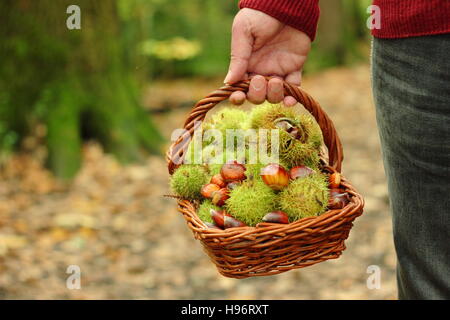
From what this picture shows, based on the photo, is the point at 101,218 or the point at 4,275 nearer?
the point at 4,275

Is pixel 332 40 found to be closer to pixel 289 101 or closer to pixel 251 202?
pixel 289 101

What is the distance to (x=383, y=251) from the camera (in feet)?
15.5

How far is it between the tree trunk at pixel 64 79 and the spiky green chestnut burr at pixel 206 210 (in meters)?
3.94

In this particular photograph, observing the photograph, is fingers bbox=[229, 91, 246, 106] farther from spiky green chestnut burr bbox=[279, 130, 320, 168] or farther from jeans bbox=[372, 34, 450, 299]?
jeans bbox=[372, 34, 450, 299]

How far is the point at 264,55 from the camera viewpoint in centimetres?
228

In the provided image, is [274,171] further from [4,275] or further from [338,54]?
[338,54]

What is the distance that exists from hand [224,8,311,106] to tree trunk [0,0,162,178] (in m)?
4.03

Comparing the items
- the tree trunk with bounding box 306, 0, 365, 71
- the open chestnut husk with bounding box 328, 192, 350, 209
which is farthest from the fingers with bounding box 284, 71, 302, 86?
the tree trunk with bounding box 306, 0, 365, 71

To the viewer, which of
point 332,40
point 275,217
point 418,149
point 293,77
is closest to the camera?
point 418,149

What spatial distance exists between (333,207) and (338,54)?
12.6 metres

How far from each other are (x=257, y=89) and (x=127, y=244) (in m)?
3.02

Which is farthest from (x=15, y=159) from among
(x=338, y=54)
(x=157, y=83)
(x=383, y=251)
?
(x=338, y=54)

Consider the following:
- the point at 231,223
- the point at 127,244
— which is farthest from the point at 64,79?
the point at 231,223

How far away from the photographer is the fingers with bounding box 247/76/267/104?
6.90ft
